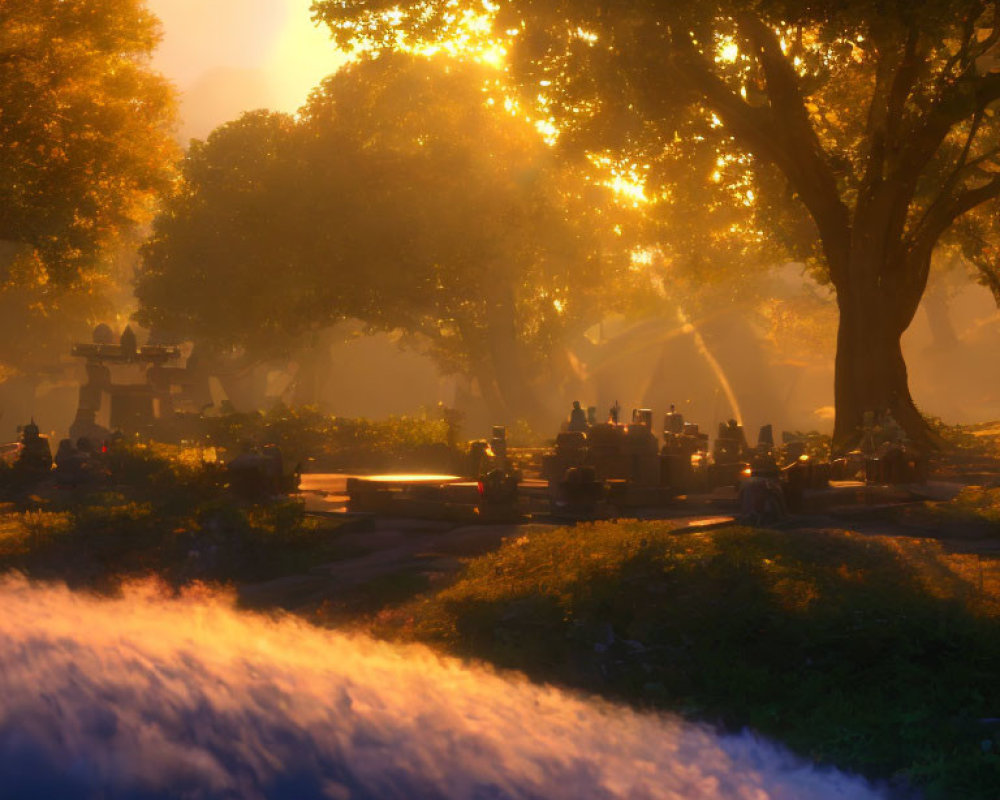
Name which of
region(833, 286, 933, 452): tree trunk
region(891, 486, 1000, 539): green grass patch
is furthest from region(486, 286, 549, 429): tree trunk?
region(891, 486, 1000, 539): green grass patch

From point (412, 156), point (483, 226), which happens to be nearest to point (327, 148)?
point (412, 156)

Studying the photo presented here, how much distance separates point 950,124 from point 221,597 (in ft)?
58.4

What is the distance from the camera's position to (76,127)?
25.9 meters

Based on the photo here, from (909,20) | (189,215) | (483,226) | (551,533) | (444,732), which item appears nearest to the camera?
(444,732)

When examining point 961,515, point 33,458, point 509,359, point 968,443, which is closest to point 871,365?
point 968,443

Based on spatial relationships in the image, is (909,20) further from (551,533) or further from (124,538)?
(124,538)

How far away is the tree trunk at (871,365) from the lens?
2403 cm

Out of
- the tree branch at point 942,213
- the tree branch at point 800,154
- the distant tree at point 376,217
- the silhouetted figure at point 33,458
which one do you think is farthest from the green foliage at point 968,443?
the silhouetted figure at point 33,458

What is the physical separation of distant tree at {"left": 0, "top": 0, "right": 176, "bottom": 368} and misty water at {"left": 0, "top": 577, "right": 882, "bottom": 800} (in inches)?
767

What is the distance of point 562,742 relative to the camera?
6.44 meters

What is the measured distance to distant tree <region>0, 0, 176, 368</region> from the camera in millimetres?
24516

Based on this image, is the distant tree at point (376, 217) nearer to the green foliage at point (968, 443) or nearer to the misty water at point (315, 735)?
the green foliage at point (968, 443)

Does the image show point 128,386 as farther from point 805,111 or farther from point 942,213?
point 942,213

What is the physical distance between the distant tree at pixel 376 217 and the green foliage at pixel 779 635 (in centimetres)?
2576
